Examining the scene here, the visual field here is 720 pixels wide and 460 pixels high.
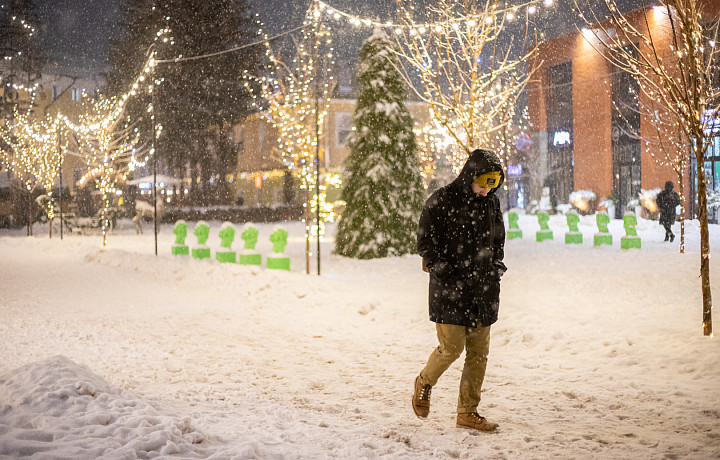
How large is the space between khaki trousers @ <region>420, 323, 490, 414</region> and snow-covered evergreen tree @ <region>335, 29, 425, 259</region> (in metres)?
13.3

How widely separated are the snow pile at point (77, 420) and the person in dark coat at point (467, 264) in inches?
73.6

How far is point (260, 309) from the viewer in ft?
36.8

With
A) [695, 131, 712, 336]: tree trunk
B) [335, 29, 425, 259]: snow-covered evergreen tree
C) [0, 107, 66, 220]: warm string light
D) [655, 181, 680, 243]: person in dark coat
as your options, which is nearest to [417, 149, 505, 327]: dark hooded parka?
[695, 131, 712, 336]: tree trunk

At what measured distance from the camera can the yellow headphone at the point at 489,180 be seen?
16.3 ft

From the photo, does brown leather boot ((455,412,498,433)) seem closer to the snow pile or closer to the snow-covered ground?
the snow-covered ground

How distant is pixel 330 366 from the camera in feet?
24.4

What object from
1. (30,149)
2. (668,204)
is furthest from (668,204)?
(30,149)

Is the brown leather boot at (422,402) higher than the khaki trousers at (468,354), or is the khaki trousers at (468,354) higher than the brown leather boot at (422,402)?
the khaki trousers at (468,354)

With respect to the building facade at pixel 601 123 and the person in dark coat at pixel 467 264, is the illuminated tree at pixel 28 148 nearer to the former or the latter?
the building facade at pixel 601 123

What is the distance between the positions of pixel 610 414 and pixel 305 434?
2.38 meters

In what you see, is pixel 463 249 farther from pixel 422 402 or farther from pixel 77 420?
pixel 77 420

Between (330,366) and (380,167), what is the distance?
11736mm

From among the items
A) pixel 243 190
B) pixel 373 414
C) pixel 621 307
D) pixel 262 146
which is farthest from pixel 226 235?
pixel 243 190

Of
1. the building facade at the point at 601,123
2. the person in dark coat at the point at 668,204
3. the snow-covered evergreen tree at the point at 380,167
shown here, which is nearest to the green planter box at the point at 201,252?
the snow-covered evergreen tree at the point at 380,167
